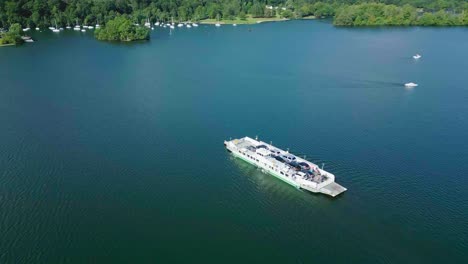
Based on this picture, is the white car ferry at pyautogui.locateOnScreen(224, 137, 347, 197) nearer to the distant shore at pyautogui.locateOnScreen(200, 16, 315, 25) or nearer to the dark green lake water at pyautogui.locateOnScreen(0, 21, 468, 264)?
the dark green lake water at pyautogui.locateOnScreen(0, 21, 468, 264)

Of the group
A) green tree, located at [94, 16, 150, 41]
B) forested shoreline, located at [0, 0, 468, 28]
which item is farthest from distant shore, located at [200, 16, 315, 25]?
green tree, located at [94, 16, 150, 41]

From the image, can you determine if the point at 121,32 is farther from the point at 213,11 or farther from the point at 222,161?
the point at 222,161

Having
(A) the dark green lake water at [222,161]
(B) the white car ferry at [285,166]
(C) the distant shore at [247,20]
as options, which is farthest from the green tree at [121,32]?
(B) the white car ferry at [285,166]

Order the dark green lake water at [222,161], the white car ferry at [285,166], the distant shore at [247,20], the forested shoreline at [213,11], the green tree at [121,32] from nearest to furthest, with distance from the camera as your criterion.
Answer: the dark green lake water at [222,161], the white car ferry at [285,166], the green tree at [121,32], the forested shoreline at [213,11], the distant shore at [247,20]

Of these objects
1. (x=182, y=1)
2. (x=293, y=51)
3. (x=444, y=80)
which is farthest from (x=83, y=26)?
(x=444, y=80)

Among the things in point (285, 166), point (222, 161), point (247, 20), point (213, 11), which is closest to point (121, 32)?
point (213, 11)

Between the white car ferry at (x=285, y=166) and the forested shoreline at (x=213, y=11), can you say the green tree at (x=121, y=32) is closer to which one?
the forested shoreline at (x=213, y=11)
